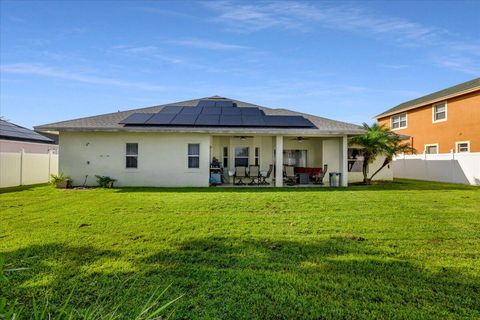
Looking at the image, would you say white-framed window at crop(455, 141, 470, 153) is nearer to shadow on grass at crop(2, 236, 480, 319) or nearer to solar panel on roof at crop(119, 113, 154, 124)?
shadow on grass at crop(2, 236, 480, 319)

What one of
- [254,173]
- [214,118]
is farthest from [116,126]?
[254,173]

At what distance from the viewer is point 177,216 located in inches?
294

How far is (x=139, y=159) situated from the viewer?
1433cm

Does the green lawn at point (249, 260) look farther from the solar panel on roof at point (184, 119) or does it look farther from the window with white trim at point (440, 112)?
the window with white trim at point (440, 112)

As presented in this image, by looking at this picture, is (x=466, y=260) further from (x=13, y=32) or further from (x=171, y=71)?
(x=171, y=71)

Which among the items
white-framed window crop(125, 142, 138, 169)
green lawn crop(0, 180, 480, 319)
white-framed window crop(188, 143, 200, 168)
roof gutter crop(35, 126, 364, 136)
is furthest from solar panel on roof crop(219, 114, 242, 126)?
green lawn crop(0, 180, 480, 319)

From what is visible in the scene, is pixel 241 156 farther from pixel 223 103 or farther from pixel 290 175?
pixel 223 103

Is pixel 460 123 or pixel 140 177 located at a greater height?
pixel 460 123

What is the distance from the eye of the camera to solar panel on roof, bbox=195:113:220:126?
14.4m

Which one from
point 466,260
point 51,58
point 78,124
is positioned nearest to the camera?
point 466,260

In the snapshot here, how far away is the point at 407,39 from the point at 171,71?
14081 millimetres

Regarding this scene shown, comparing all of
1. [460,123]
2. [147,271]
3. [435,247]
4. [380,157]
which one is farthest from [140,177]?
[460,123]

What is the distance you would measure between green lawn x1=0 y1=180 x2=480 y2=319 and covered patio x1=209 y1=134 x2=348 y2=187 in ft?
22.8

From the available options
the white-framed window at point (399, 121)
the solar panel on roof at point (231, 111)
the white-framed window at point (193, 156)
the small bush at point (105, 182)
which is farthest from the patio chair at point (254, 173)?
the white-framed window at point (399, 121)
